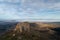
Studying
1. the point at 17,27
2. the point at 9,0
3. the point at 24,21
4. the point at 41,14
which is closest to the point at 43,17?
the point at 41,14

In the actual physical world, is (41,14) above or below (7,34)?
above

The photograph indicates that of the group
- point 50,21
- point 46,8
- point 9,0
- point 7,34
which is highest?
point 9,0

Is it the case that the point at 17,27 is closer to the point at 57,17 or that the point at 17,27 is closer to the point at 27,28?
the point at 27,28

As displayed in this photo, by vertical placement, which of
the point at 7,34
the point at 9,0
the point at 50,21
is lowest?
the point at 7,34

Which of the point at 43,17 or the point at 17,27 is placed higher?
the point at 43,17

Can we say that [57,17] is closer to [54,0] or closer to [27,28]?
[54,0]

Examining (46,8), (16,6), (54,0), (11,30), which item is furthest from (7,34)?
(54,0)

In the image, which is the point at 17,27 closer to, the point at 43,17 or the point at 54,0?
the point at 43,17

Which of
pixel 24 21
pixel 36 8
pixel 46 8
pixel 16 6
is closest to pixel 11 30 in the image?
pixel 24 21
